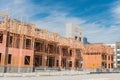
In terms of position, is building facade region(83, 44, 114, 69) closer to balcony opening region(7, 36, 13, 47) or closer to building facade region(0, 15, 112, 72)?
building facade region(0, 15, 112, 72)

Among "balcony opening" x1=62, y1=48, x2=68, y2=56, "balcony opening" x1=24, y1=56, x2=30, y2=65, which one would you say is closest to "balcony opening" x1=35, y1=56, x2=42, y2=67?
"balcony opening" x1=24, y1=56, x2=30, y2=65

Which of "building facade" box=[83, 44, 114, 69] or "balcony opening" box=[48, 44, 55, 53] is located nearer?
"balcony opening" box=[48, 44, 55, 53]

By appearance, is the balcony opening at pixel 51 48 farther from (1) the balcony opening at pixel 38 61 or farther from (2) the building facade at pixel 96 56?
(2) the building facade at pixel 96 56

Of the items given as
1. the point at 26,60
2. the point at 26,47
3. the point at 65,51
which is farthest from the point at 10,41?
the point at 65,51

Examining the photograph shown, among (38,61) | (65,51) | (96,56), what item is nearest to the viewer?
(38,61)

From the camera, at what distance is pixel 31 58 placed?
52.6 metres

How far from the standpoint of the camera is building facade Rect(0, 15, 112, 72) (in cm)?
4641

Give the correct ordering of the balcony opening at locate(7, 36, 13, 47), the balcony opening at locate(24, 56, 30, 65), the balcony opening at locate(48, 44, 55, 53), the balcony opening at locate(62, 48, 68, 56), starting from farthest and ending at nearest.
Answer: the balcony opening at locate(62, 48, 68, 56) < the balcony opening at locate(48, 44, 55, 53) < the balcony opening at locate(24, 56, 30, 65) < the balcony opening at locate(7, 36, 13, 47)

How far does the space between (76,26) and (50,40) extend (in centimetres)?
3461

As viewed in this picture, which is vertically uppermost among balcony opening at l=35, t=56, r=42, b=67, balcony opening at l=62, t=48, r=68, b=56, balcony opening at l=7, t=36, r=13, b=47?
balcony opening at l=7, t=36, r=13, b=47

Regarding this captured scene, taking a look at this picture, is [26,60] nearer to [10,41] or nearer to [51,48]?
[10,41]

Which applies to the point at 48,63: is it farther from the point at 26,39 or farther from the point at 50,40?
the point at 26,39

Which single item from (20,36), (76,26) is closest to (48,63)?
(20,36)

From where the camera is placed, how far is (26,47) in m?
51.8
